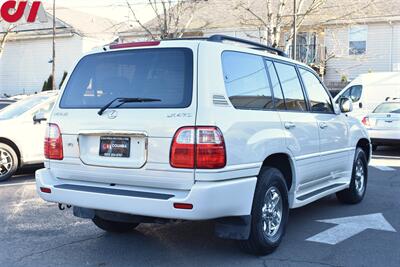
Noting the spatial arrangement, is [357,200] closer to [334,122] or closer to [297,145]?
[334,122]

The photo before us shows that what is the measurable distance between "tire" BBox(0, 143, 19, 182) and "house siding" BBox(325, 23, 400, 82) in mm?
18106

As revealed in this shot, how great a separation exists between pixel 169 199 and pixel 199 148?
47cm

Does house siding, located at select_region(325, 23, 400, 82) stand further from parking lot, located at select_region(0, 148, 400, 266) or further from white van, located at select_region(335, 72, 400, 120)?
parking lot, located at select_region(0, 148, 400, 266)

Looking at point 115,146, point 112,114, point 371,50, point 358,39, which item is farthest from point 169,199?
point 358,39

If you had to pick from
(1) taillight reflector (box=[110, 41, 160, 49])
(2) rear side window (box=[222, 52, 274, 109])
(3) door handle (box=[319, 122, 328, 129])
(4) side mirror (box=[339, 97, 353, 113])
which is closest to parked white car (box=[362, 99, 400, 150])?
(4) side mirror (box=[339, 97, 353, 113])

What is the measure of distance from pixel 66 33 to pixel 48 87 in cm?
348

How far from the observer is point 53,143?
16.1 feet

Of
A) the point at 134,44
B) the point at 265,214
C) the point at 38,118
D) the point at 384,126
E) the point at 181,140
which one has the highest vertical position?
the point at 134,44

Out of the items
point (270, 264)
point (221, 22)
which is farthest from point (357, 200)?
point (221, 22)

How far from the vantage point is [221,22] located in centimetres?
2792

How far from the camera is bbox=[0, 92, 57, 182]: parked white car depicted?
29.5ft

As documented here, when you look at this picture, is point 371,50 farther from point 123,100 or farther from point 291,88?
point 123,100

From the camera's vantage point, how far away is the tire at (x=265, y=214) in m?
4.67

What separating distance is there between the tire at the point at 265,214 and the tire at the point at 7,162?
5552mm
